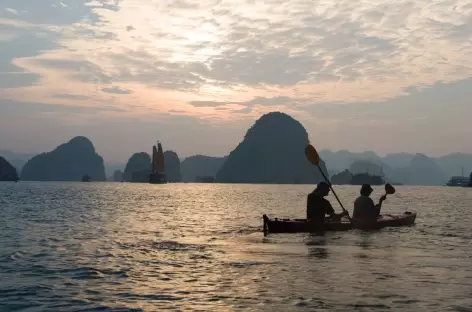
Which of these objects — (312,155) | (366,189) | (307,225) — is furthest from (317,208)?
(312,155)

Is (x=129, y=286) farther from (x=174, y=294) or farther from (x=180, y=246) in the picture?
(x=180, y=246)

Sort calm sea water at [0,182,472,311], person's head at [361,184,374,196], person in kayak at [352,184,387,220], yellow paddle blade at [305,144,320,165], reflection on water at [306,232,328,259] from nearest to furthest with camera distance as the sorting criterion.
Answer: calm sea water at [0,182,472,311], reflection on water at [306,232,328,259], person's head at [361,184,374,196], person in kayak at [352,184,387,220], yellow paddle blade at [305,144,320,165]

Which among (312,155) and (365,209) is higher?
(312,155)

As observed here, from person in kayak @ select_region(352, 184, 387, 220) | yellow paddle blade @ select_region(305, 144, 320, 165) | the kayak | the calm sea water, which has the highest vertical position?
yellow paddle blade @ select_region(305, 144, 320, 165)

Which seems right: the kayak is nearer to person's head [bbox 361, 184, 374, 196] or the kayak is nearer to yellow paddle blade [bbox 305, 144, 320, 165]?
person's head [bbox 361, 184, 374, 196]

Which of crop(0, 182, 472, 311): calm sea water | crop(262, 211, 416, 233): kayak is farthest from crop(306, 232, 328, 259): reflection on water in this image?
crop(262, 211, 416, 233): kayak

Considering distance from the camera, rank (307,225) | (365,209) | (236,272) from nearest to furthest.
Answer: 1. (236,272)
2. (307,225)
3. (365,209)

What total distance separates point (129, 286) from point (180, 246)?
9.71 meters

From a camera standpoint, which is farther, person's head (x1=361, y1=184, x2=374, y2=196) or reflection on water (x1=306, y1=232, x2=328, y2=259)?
person's head (x1=361, y1=184, x2=374, y2=196)

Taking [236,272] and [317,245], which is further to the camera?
[317,245]

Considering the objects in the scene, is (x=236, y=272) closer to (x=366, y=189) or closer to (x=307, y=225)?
(x=307, y=225)

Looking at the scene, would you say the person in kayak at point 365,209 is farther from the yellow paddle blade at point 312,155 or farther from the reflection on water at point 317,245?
the yellow paddle blade at point 312,155

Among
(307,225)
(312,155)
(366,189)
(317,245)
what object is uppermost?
(312,155)

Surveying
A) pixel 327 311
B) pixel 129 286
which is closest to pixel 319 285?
pixel 327 311
